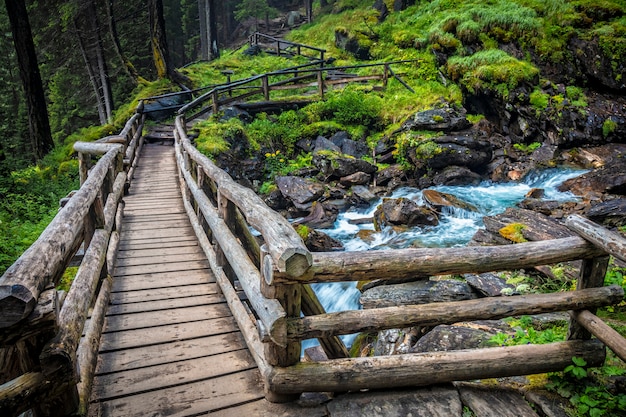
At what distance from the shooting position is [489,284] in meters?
6.00

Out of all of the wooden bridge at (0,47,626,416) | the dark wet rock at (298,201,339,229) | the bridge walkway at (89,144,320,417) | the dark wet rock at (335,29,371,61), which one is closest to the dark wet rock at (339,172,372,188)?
the dark wet rock at (298,201,339,229)

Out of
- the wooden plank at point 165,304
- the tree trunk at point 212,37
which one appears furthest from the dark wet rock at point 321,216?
the tree trunk at point 212,37

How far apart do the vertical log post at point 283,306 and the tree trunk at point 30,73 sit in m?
14.6

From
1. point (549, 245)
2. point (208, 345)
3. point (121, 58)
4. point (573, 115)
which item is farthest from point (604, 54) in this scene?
point (121, 58)

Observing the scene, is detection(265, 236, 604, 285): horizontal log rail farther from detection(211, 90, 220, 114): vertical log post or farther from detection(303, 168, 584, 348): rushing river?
detection(211, 90, 220, 114): vertical log post

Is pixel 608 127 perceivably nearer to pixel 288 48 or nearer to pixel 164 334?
pixel 164 334

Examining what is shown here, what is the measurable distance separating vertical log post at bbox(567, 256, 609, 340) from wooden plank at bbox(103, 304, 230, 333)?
3.64 metres

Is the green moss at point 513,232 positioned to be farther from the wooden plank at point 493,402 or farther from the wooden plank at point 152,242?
the wooden plank at point 152,242

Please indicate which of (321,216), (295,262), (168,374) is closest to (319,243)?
(321,216)

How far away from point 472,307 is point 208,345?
2.63m

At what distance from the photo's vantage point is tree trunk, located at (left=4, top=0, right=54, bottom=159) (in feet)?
42.4

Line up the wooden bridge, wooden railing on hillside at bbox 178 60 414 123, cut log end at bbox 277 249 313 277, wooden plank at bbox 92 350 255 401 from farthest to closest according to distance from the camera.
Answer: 1. wooden railing on hillside at bbox 178 60 414 123
2. wooden plank at bbox 92 350 255 401
3. cut log end at bbox 277 249 313 277
4. the wooden bridge

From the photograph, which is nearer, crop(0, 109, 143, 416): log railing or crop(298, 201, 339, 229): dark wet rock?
crop(0, 109, 143, 416): log railing

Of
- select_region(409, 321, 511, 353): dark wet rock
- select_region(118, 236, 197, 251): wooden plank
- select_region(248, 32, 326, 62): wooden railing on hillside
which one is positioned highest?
select_region(248, 32, 326, 62): wooden railing on hillside
